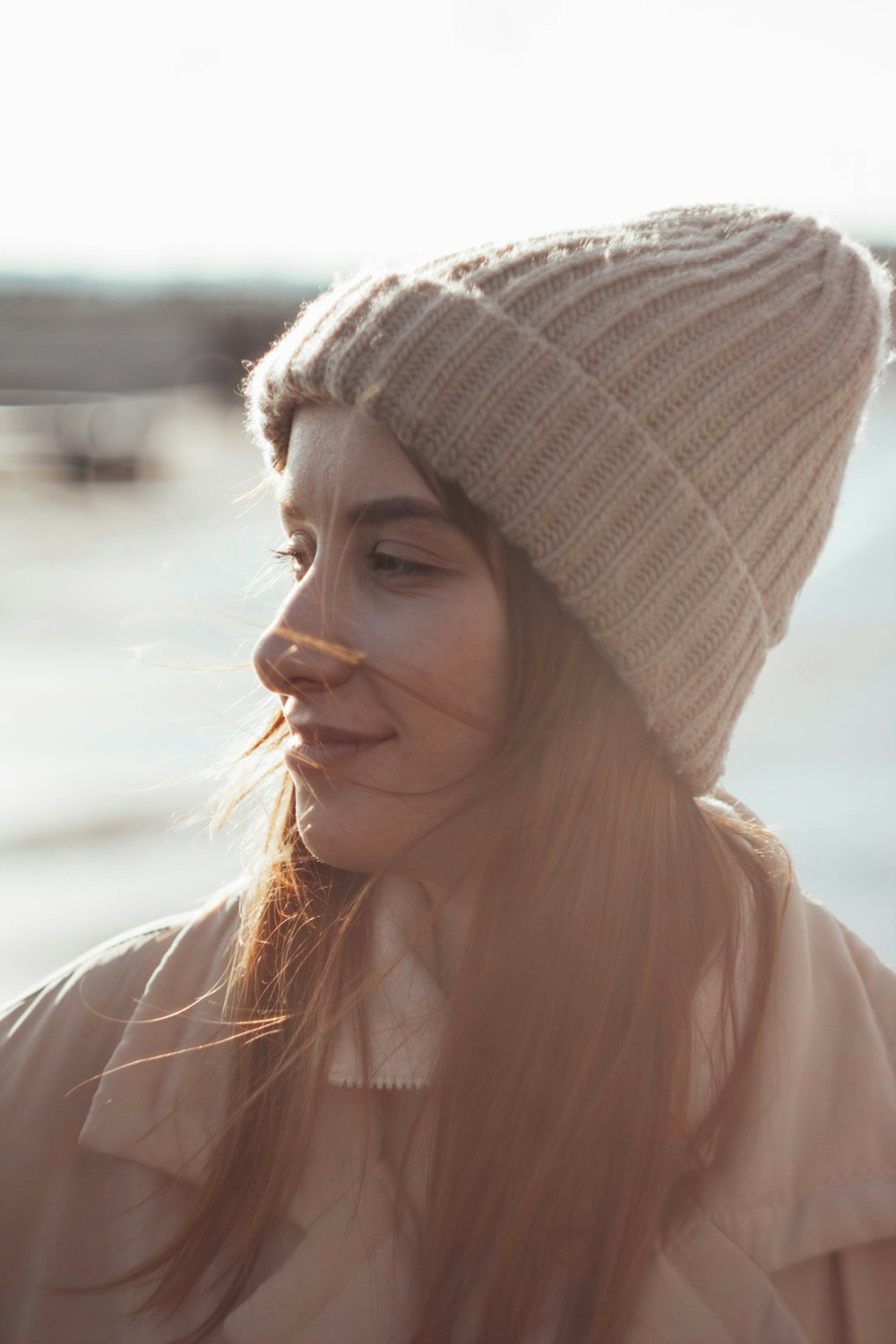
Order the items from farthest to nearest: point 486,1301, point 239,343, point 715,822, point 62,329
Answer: point 62,329 < point 239,343 < point 715,822 < point 486,1301

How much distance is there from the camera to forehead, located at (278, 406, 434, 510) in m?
1.55

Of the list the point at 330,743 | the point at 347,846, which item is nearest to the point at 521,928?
the point at 347,846

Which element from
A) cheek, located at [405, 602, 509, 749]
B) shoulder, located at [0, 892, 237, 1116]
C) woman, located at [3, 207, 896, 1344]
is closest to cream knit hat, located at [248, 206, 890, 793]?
woman, located at [3, 207, 896, 1344]

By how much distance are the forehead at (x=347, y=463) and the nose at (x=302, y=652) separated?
0.47 ft

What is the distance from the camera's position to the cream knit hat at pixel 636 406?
1.54m

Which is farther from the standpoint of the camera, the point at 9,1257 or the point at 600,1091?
the point at 9,1257

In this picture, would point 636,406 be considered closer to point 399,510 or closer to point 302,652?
point 399,510

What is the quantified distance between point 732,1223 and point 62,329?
4643cm

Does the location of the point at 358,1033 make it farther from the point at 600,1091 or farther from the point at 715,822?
the point at 715,822

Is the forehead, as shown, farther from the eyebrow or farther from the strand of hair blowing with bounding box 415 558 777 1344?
the strand of hair blowing with bounding box 415 558 777 1344

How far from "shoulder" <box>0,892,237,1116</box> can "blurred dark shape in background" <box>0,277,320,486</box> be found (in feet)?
3.27

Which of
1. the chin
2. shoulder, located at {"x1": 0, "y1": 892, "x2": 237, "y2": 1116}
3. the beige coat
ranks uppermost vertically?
the chin

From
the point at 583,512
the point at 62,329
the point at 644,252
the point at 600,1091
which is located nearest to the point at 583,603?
the point at 583,512

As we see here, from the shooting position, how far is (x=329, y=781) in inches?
63.0
